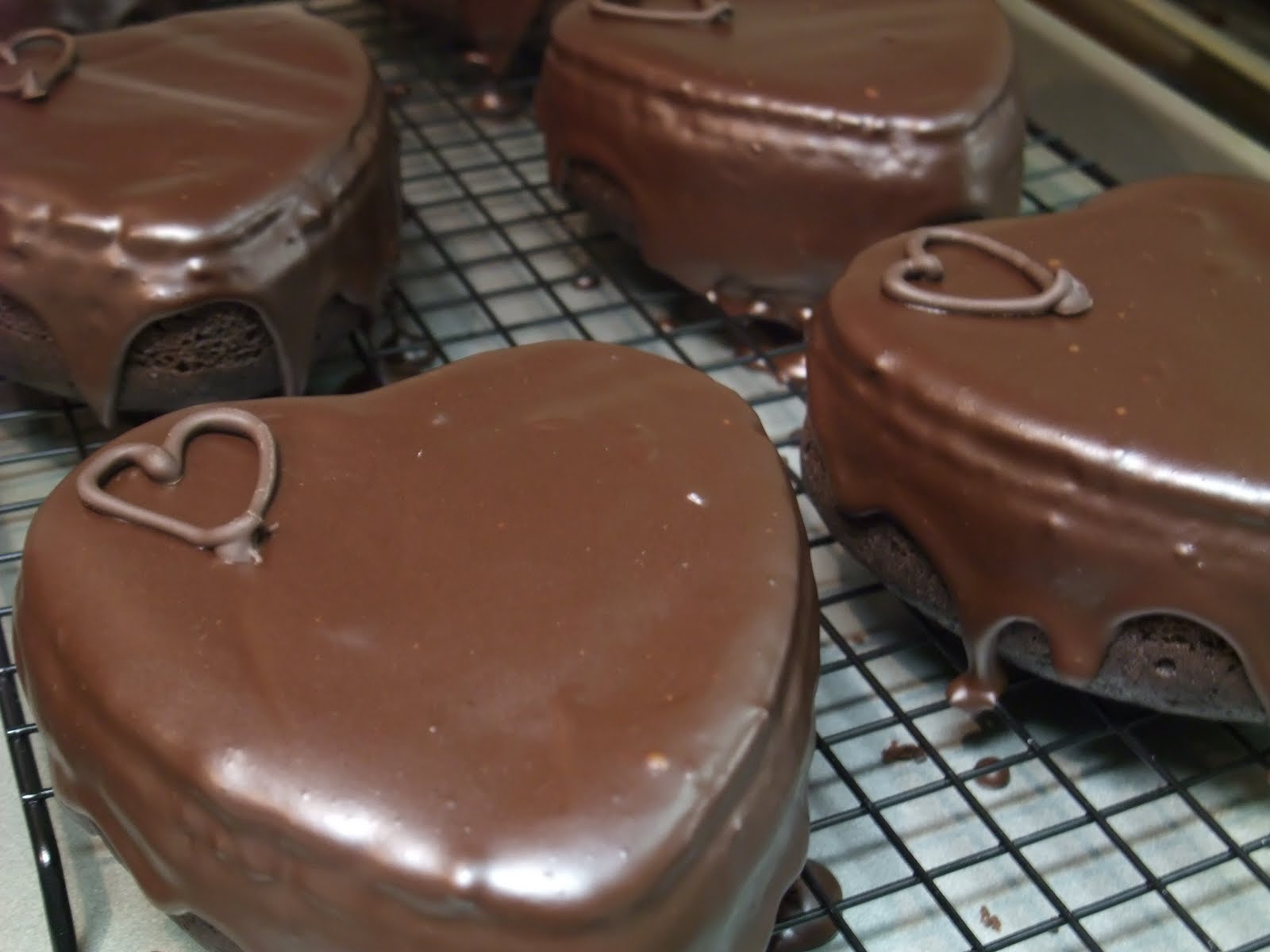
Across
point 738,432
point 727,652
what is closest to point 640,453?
point 738,432

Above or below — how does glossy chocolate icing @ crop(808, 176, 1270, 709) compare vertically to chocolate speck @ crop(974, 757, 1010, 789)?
above

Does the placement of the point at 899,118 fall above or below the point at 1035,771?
above

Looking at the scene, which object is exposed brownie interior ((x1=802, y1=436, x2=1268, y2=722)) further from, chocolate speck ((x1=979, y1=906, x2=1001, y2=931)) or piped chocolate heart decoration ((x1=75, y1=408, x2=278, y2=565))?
piped chocolate heart decoration ((x1=75, y1=408, x2=278, y2=565))

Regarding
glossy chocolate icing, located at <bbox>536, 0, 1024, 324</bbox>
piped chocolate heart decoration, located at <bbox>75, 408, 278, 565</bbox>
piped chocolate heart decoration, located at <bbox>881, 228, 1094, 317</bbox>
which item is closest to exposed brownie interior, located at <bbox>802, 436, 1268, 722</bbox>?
piped chocolate heart decoration, located at <bbox>881, 228, 1094, 317</bbox>

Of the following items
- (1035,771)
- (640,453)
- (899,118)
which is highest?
(899,118)

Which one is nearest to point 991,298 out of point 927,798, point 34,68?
point 927,798

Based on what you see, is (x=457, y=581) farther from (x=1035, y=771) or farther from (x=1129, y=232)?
(x=1129, y=232)

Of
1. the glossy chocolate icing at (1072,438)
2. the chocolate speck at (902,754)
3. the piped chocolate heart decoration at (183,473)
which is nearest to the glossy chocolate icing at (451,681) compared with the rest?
the piped chocolate heart decoration at (183,473)
